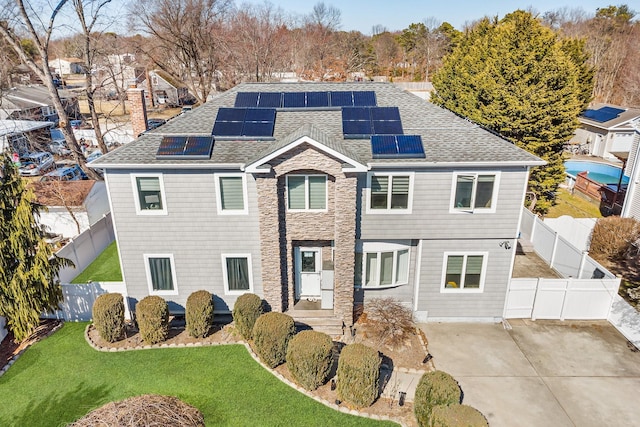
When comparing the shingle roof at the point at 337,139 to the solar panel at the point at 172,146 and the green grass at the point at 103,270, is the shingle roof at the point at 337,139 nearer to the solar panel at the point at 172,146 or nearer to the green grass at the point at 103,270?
the solar panel at the point at 172,146

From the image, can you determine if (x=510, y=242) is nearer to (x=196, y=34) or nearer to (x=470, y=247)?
(x=470, y=247)

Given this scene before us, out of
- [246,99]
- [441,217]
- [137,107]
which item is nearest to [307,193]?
[441,217]

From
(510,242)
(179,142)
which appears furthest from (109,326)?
(510,242)

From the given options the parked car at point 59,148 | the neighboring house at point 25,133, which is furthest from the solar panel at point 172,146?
the parked car at point 59,148

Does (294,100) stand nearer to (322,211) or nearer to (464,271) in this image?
(322,211)

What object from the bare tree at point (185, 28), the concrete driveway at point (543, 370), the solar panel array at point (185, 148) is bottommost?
the concrete driveway at point (543, 370)

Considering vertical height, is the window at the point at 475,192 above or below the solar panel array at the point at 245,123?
below
